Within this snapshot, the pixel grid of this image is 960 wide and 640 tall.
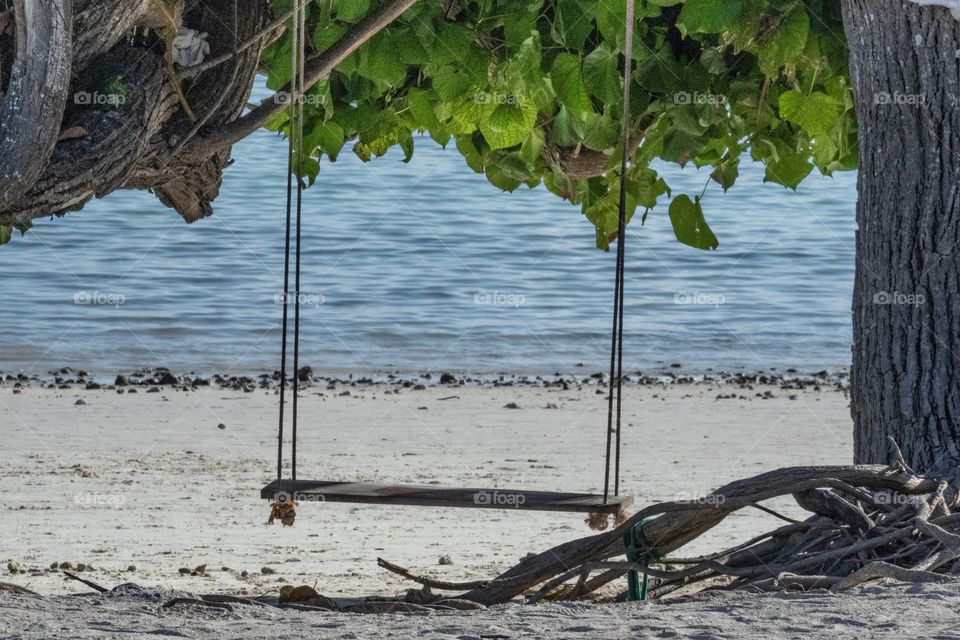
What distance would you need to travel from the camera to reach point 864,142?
3.36m

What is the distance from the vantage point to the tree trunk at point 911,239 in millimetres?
3195

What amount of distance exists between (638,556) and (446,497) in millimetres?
437

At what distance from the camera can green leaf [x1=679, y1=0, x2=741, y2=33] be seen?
358 cm

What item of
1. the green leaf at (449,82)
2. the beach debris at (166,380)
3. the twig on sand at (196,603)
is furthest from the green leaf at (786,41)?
the beach debris at (166,380)

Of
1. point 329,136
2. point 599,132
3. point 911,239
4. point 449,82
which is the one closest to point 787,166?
point 599,132

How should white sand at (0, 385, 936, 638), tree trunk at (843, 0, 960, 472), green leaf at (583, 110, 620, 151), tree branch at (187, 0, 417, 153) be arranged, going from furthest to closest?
1. green leaf at (583, 110, 620, 151)
2. tree branch at (187, 0, 417, 153)
3. tree trunk at (843, 0, 960, 472)
4. white sand at (0, 385, 936, 638)

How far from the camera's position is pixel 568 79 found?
3.94 metres

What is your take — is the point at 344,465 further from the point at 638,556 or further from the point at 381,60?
the point at 638,556

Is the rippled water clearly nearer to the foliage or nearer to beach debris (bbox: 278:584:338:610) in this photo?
the foliage

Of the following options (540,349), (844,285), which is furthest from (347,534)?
(844,285)

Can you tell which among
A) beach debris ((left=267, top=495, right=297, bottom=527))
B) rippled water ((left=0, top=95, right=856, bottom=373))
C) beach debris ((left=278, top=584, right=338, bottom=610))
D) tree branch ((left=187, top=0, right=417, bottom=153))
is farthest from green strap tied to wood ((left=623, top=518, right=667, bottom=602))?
rippled water ((left=0, top=95, right=856, bottom=373))

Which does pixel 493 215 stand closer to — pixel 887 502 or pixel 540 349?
pixel 540 349

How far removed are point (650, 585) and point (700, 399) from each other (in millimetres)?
5870

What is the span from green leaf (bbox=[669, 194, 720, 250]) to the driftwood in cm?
164
